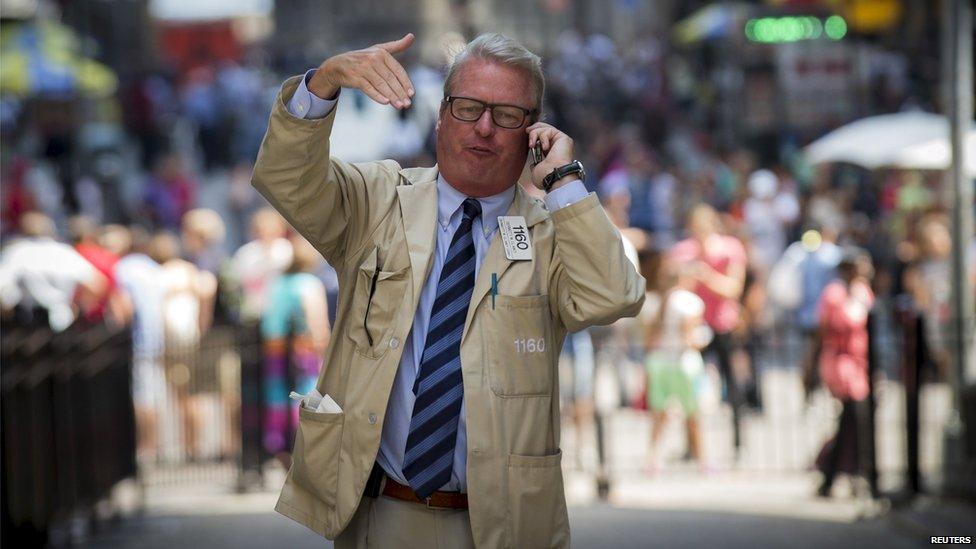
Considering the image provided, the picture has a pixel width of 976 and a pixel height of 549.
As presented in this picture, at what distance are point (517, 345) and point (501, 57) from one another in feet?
2.37

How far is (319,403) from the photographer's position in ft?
13.9

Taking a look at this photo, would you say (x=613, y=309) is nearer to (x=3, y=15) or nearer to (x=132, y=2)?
(x=3, y=15)

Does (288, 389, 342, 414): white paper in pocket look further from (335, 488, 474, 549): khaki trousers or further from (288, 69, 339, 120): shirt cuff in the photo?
(288, 69, 339, 120): shirt cuff

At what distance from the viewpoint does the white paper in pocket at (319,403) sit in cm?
420

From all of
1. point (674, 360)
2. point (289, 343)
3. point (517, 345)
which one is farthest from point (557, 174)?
point (674, 360)

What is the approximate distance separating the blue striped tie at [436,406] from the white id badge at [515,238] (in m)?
0.18

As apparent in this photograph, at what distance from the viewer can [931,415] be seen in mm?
12133

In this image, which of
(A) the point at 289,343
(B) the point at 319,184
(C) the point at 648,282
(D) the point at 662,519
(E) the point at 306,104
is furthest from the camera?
(C) the point at 648,282

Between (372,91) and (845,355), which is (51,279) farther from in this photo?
(372,91)

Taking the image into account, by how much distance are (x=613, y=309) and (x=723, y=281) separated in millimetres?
9909

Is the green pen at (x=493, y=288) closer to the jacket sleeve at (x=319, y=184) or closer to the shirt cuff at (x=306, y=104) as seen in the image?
the jacket sleeve at (x=319, y=184)

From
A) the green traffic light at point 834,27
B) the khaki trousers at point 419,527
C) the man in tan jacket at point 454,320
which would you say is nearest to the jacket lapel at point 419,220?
the man in tan jacket at point 454,320

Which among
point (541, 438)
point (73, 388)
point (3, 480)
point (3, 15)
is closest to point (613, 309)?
point (541, 438)

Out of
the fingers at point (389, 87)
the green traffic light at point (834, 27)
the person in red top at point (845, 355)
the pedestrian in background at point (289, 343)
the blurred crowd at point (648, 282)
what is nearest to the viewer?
the fingers at point (389, 87)
